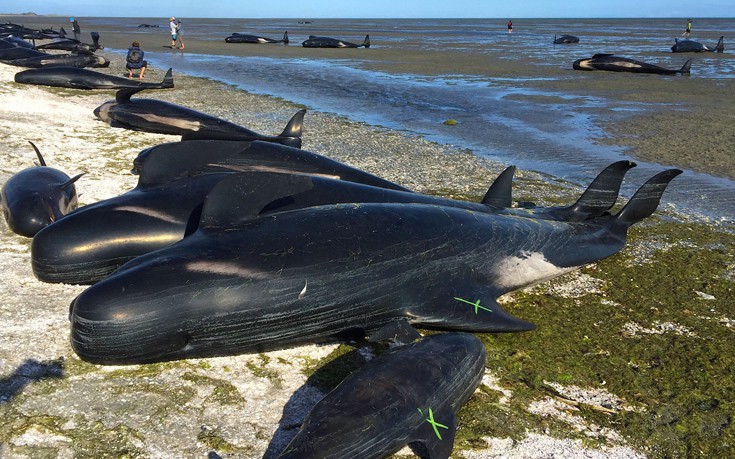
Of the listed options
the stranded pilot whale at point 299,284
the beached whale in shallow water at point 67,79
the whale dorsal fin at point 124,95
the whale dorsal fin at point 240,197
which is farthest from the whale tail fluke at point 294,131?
the beached whale in shallow water at point 67,79

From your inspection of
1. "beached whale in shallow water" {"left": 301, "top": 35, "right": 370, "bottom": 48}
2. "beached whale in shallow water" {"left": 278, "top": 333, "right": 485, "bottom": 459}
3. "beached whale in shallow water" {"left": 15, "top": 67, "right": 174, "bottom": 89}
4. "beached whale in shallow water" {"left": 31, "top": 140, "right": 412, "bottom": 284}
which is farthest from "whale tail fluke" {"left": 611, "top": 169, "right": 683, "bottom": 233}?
"beached whale in shallow water" {"left": 301, "top": 35, "right": 370, "bottom": 48}

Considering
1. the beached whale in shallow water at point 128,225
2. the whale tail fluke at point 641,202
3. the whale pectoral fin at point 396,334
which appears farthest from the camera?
the whale tail fluke at point 641,202

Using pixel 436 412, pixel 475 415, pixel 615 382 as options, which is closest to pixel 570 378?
pixel 615 382

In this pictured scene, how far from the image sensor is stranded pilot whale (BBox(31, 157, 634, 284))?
185 inches

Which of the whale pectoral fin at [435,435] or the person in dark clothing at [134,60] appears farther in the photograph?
the person in dark clothing at [134,60]

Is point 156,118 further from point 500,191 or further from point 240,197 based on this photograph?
point 240,197

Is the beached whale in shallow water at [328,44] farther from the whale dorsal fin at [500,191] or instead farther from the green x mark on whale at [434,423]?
the green x mark on whale at [434,423]

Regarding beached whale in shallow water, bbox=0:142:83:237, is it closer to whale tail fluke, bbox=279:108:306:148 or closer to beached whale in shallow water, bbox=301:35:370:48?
whale tail fluke, bbox=279:108:306:148

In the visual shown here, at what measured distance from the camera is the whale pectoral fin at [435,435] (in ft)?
10.8

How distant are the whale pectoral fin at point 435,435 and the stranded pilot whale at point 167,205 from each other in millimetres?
1909

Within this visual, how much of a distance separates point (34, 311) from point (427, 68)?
83.6 feet

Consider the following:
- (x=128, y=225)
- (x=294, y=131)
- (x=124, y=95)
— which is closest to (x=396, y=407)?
(x=128, y=225)

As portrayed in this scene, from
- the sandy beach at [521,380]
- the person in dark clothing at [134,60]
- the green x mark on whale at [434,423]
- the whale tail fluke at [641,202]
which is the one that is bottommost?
the sandy beach at [521,380]

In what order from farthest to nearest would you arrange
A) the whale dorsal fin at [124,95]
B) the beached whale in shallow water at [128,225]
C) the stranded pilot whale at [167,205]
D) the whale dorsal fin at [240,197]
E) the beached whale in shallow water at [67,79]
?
1. the beached whale in shallow water at [67,79]
2. the whale dorsal fin at [124,95]
3. the beached whale in shallow water at [128,225]
4. the stranded pilot whale at [167,205]
5. the whale dorsal fin at [240,197]
